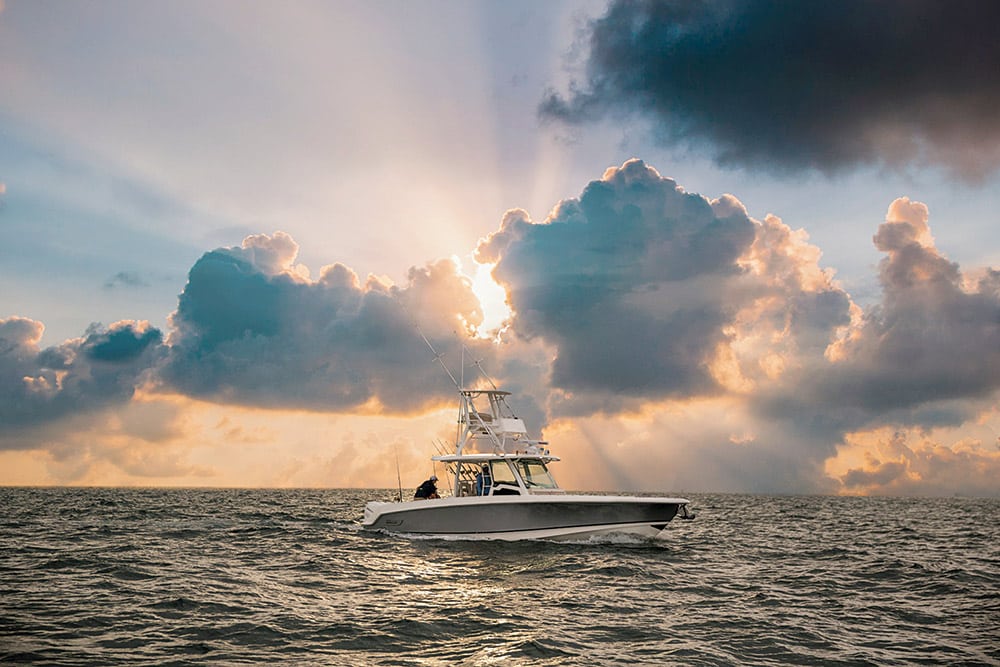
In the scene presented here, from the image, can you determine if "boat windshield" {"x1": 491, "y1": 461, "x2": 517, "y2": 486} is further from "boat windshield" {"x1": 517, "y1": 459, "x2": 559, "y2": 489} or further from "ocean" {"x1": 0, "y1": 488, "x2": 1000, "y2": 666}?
"ocean" {"x1": 0, "y1": 488, "x2": 1000, "y2": 666}

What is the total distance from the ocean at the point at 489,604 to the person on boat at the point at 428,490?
6.83 ft

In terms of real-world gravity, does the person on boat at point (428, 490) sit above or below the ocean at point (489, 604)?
above

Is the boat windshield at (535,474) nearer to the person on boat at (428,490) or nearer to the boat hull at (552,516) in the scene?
the boat hull at (552,516)

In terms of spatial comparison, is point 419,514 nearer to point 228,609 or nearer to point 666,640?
point 228,609

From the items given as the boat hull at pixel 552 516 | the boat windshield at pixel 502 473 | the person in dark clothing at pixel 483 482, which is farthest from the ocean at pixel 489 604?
the boat windshield at pixel 502 473

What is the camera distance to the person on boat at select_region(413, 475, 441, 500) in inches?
1053

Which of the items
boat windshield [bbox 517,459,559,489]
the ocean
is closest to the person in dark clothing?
boat windshield [bbox 517,459,559,489]

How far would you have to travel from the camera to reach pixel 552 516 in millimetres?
22688

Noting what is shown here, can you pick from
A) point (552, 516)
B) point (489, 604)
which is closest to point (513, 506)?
point (552, 516)

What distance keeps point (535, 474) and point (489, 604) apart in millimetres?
10229

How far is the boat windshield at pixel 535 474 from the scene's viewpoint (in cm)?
2423

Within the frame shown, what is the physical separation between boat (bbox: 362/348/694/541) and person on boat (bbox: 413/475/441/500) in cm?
64

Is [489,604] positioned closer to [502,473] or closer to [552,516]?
[552,516]

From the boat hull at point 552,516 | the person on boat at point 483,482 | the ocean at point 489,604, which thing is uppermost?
the person on boat at point 483,482
